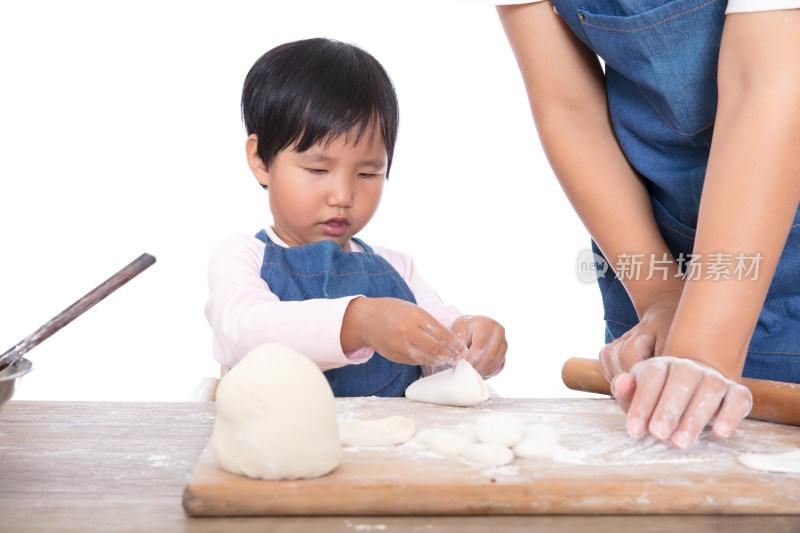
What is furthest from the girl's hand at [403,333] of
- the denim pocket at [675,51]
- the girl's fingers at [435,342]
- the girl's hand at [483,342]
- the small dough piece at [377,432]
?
the denim pocket at [675,51]

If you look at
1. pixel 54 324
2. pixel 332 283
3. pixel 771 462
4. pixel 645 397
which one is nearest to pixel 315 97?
pixel 332 283

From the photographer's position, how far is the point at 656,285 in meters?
1.15

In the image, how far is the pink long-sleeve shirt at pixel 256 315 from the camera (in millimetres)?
1126

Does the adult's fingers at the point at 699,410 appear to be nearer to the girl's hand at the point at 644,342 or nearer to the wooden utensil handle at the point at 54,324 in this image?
the girl's hand at the point at 644,342

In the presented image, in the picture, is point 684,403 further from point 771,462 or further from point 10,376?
point 10,376

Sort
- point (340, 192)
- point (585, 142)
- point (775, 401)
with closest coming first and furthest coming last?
1. point (775, 401)
2. point (585, 142)
3. point (340, 192)

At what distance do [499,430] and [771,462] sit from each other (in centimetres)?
27

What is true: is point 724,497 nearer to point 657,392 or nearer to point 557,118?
point 657,392

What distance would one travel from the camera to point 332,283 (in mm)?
1446

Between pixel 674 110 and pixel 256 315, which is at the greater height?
pixel 674 110

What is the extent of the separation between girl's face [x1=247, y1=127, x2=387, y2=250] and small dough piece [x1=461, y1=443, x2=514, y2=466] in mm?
721

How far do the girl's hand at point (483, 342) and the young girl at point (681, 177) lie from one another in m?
0.20

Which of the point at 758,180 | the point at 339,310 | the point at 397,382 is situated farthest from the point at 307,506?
the point at 397,382

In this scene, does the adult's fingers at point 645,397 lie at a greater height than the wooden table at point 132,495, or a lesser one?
greater
